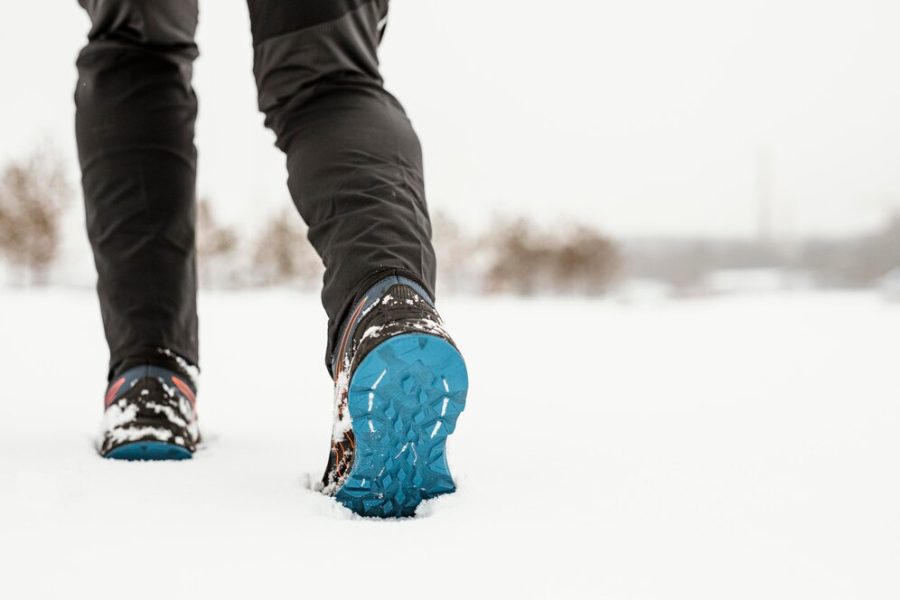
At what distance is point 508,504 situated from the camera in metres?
0.73

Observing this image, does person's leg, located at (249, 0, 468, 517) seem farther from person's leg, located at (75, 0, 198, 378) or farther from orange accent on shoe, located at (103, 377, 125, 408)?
orange accent on shoe, located at (103, 377, 125, 408)

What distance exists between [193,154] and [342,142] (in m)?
0.37

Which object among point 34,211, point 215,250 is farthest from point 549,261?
point 34,211

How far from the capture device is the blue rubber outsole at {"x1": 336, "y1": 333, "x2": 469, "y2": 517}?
0.65 metres

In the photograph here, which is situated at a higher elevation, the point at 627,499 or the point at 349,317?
the point at 349,317

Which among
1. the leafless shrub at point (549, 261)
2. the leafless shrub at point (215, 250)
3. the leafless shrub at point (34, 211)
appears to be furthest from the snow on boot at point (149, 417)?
the leafless shrub at point (549, 261)

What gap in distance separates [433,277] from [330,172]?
0.51ft

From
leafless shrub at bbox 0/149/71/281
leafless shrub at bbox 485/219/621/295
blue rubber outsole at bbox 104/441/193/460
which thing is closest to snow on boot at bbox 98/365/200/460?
blue rubber outsole at bbox 104/441/193/460

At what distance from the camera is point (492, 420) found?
4.18 ft

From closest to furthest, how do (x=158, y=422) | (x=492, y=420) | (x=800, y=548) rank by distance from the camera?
(x=800, y=548) → (x=158, y=422) → (x=492, y=420)

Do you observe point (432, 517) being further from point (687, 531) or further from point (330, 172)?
point (330, 172)

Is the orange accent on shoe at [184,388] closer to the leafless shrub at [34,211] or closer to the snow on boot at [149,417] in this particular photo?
the snow on boot at [149,417]

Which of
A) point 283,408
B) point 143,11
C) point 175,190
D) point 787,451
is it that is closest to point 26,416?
point 283,408

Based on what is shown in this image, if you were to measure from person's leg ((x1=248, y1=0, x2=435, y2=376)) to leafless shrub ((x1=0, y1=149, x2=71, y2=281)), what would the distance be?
1759 cm
